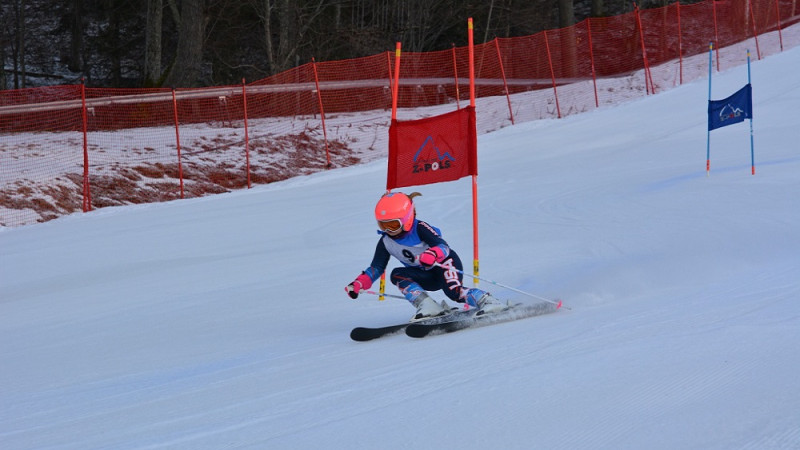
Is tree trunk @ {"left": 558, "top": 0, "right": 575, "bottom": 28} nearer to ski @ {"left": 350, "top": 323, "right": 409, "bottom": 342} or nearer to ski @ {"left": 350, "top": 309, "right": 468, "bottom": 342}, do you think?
ski @ {"left": 350, "top": 309, "right": 468, "bottom": 342}

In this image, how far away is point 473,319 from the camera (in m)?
6.85

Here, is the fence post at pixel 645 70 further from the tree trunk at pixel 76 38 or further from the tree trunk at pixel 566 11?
the tree trunk at pixel 76 38

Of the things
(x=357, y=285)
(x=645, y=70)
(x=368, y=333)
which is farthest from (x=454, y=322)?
(x=645, y=70)

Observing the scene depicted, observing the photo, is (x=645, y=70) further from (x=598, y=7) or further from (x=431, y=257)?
(x=431, y=257)

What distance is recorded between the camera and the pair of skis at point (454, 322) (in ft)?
21.7

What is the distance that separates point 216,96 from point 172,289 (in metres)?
13.0

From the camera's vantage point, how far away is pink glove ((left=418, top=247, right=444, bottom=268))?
6.75 meters

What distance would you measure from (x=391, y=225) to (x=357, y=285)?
55 centimetres

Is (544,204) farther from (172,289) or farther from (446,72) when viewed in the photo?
(446,72)

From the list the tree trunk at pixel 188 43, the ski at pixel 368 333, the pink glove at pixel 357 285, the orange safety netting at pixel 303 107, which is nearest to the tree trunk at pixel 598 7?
the orange safety netting at pixel 303 107

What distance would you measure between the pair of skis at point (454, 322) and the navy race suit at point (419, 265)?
30cm

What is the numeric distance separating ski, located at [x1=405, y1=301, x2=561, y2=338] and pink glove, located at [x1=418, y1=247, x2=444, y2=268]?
453mm

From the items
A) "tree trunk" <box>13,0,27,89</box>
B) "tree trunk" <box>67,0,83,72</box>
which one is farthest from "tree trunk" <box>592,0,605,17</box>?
"tree trunk" <box>13,0,27,89</box>

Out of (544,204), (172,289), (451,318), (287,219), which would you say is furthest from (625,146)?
(451,318)
